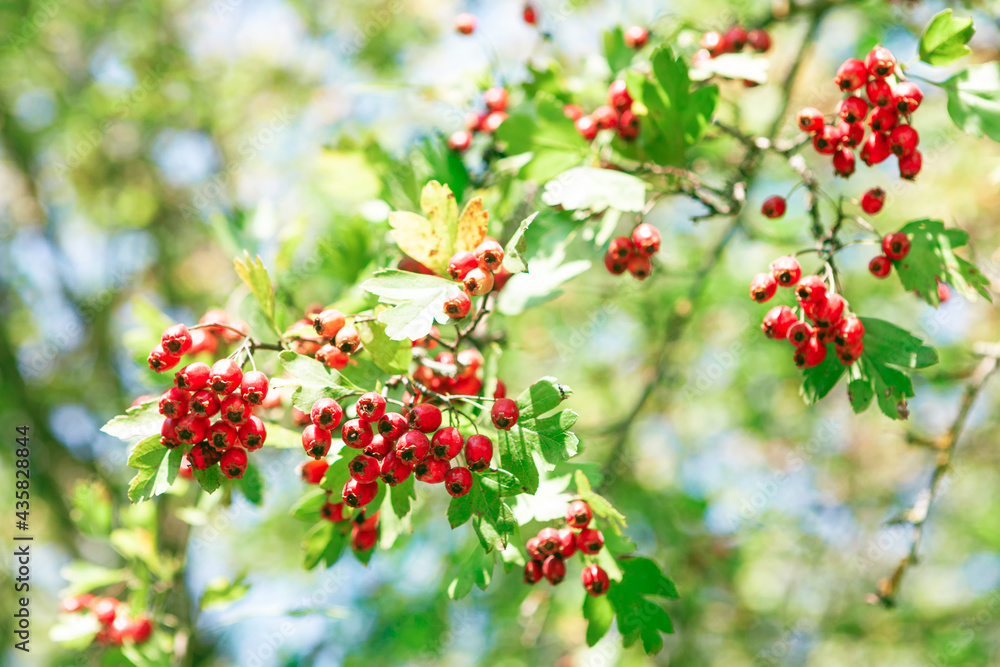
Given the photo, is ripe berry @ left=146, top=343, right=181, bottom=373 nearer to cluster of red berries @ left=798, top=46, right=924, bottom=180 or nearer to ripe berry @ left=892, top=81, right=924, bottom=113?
cluster of red berries @ left=798, top=46, right=924, bottom=180

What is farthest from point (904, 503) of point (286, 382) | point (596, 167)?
point (286, 382)

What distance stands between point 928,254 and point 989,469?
4.64 metres

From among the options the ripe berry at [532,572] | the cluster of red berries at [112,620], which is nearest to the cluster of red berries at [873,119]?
the ripe berry at [532,572]

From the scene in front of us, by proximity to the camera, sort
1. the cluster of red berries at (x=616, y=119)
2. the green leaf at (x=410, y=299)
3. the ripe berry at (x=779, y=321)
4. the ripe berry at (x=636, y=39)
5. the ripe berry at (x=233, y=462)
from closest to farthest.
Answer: the green leaf at (x=410, y=299)
the ripe berry at (x=233, y=462)
the ripe berry at (x=779, y=321)
the cluster of red berries at (x=616, y=119)
the ripe berry at (x=636, y=39)

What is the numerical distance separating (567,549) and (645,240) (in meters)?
0.92

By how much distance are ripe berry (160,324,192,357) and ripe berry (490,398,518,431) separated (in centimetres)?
87

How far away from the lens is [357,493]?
1590 millimetres

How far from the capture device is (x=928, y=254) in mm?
1812

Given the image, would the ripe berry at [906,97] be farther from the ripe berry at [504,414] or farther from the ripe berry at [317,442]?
the ripe berry at [317,442]

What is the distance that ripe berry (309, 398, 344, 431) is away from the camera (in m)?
1.55

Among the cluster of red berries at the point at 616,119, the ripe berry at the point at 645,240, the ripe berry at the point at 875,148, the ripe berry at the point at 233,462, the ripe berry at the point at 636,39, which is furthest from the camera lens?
the ripe berry at the point at 636,39

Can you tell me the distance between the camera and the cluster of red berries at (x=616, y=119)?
219 centimetres

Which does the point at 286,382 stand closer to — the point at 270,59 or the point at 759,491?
the point at 759,491

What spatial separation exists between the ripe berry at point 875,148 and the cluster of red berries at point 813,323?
407 millimetres
